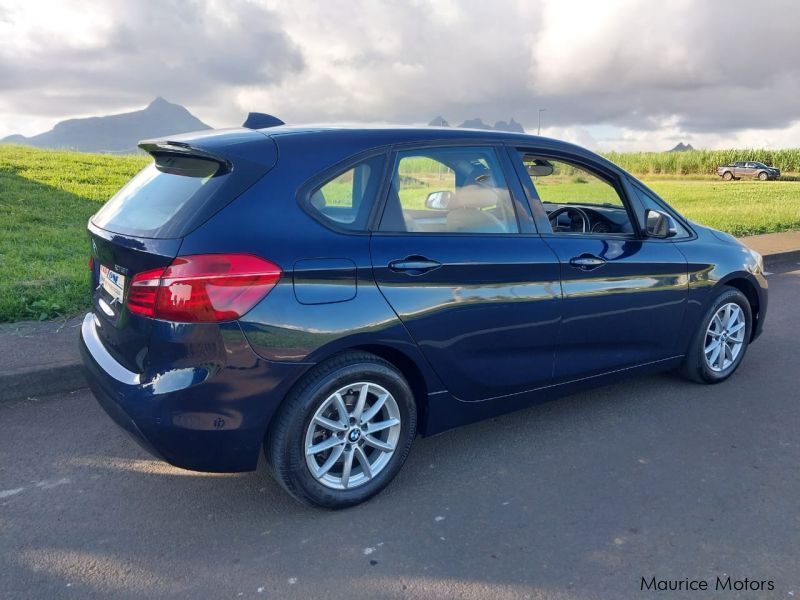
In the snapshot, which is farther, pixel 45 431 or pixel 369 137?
pixel 45 431

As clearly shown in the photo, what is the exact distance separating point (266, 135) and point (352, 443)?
1449 mm

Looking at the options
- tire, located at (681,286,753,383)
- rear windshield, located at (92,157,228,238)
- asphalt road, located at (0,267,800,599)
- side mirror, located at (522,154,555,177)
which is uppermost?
side mirror, located at (522,154,555,177)

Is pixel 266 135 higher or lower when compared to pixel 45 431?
higher

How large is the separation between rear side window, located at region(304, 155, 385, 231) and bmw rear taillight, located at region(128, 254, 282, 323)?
40 centimetres

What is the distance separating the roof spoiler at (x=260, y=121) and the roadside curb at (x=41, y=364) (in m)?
1.75

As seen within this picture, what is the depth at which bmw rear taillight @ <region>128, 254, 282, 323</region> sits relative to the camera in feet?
8.52

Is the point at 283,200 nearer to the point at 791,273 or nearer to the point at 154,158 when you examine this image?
the point at 154,158

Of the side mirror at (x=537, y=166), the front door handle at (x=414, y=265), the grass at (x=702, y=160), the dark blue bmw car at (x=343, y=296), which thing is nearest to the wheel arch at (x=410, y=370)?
the dark blue bmw car at (x=343, y=296)

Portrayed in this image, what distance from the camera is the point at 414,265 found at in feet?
10.1

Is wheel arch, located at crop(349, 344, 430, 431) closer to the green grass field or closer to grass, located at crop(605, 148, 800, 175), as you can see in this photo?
the green grass field

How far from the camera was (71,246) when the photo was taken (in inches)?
305

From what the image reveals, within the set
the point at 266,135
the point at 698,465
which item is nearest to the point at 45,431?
the point at 266,135

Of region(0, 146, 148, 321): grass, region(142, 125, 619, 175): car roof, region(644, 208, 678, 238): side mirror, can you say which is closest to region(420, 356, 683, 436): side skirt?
region(644, 208, 678, 238): side mirror

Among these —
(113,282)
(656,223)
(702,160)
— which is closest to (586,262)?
(656,223)
